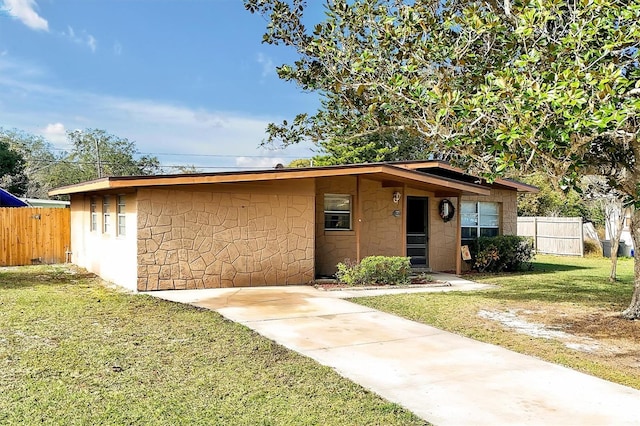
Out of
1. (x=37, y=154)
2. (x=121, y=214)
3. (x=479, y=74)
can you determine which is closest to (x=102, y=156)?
(x=37, y=154)

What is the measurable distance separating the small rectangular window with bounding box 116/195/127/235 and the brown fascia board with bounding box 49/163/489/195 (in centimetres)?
46

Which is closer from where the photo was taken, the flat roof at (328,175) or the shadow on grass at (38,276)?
the flat roof at (328,175)

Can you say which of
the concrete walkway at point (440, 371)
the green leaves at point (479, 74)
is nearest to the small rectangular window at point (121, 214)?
the green leaves at point (479, 74)

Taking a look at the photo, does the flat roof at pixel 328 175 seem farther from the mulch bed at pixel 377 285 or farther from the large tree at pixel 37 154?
the large tree at pixel 37 154

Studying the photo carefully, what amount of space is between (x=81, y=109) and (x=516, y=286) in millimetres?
36428

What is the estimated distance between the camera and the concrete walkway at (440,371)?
4.01m

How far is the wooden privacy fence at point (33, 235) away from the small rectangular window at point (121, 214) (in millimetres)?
5790

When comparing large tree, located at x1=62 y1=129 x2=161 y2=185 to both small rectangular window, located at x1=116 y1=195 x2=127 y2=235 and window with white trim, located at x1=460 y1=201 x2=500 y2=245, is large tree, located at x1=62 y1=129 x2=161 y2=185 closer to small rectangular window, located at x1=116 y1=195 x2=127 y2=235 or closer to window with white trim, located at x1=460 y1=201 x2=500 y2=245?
small rectangular window, located at x1=116 y1=195 x2=127 y2=235

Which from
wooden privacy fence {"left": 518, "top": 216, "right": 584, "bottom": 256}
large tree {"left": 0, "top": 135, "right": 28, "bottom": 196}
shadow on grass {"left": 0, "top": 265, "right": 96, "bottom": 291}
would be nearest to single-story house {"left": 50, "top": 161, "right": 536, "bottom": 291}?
shadow on grass {"left": 0, "top": 265, "right": 96, "bottom": 291}

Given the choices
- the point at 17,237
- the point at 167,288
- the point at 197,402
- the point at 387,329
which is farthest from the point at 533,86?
the point at 17,237

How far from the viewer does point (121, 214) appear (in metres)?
11.2

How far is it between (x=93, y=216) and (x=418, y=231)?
29.0 feet

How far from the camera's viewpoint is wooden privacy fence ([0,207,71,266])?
15008mm

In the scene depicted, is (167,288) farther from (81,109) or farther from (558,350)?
(81,109)
